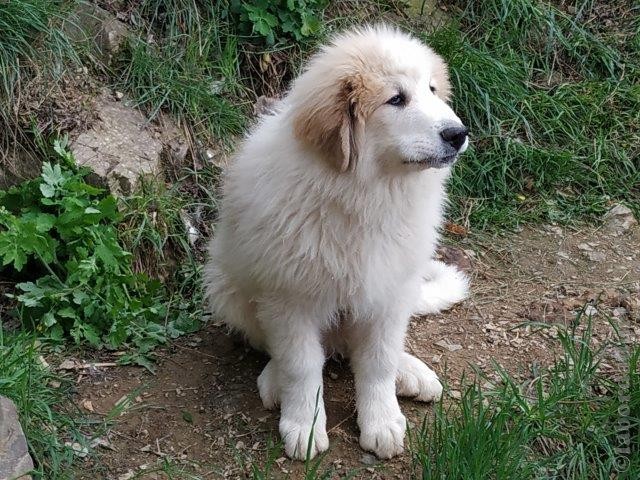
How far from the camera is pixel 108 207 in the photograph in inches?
139

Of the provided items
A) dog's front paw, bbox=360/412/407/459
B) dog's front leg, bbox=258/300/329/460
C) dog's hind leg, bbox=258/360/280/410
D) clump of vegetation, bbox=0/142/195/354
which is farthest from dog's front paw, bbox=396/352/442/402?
clump of vegetation, bbox=0/142/195/354

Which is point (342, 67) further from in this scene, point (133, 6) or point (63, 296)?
point (133, 6)

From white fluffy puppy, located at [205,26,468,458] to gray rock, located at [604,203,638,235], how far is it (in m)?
1.92

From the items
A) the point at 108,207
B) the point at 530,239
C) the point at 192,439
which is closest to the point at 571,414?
the point at 192,439

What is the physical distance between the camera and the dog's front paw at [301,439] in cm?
299

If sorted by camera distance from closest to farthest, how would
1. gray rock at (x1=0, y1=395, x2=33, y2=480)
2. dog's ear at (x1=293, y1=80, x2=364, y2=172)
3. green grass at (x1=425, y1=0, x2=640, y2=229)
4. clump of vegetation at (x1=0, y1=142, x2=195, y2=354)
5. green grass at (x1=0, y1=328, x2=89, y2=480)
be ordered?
gray rock at (x1=0, y1=395, x2=33, y2=480) < dog's ear at (x1=293, y1=80, x2=364, y2=172) < green grass at (x1=0, y1=328, x2=89, y2=480) < clump of vegetation at (x1=0, y1=142, x2=195, y2=354) < green grass at (x1=425, y1=0, x2=640, y2=229)

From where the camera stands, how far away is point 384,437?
2.99 metres

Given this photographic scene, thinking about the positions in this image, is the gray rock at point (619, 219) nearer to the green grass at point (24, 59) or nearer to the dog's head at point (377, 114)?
the dog's head at point (377, 114)

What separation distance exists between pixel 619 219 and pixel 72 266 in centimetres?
303

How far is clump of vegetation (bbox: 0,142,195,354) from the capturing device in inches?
134

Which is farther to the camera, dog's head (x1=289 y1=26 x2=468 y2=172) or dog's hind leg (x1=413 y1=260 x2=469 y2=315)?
dog's hind leg (x1=413 y1=260 x2=469 y2=315)

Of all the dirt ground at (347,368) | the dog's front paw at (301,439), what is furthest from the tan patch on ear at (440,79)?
the dog's front paw at (301,439)

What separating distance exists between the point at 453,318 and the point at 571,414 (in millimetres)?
992

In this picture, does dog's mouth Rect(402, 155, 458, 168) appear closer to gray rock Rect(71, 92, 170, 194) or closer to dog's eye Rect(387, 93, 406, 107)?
dog's eye Rect(387, 93, 406, 107)
